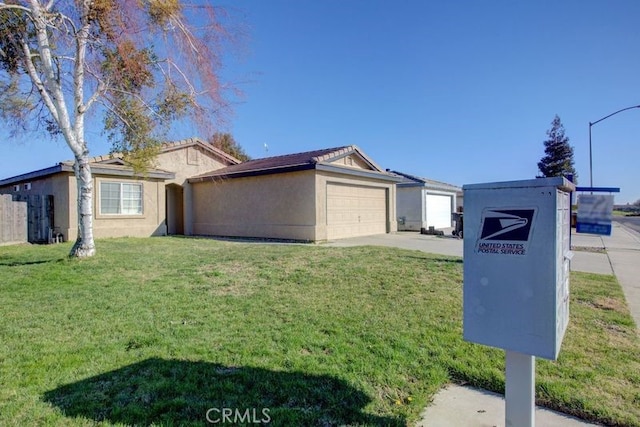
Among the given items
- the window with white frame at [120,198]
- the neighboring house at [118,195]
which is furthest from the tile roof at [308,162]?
the window with white frame at [120,198]

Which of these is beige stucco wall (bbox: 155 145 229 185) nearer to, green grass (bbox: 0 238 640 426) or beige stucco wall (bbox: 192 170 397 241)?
beige stucco wall (bbox: 192 170 397 241)

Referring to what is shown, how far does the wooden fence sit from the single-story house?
0.36 meters

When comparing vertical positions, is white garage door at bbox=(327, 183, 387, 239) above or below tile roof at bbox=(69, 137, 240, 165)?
below

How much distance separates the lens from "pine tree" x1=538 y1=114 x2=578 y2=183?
39.9 meters

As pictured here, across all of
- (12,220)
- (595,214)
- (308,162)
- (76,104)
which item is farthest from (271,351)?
(12,220)

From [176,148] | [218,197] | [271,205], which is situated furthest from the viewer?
[176,148]

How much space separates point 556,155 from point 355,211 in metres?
33.8

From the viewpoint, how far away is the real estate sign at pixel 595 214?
4.73m

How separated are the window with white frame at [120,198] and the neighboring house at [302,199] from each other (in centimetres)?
319

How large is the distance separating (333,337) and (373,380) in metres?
1.07

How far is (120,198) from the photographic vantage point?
16.5 m

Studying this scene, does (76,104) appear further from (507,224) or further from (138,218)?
(507,224)

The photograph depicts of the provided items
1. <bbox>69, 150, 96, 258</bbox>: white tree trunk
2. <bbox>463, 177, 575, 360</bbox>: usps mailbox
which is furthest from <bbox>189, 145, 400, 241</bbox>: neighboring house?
<bbox>463, 177, 575, 360</bbox>: usps mailbox

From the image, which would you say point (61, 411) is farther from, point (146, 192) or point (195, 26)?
point (146, 192)
